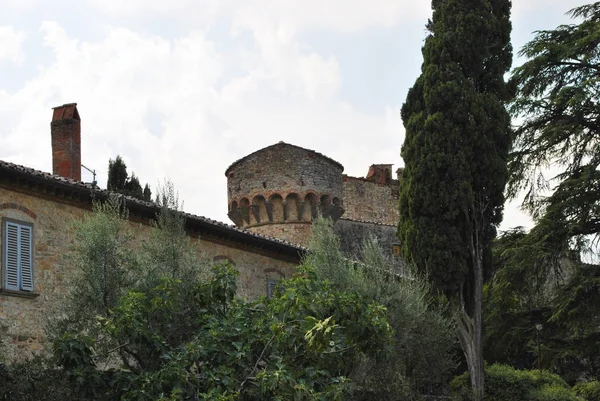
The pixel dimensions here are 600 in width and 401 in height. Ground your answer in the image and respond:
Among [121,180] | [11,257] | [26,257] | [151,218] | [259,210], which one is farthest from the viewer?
[259,210]

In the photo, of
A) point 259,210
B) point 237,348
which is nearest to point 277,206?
point 259,210

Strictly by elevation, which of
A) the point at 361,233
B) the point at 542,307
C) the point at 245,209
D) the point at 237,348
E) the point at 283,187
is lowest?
the point at 237,348

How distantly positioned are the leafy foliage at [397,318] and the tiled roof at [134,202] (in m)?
1.90

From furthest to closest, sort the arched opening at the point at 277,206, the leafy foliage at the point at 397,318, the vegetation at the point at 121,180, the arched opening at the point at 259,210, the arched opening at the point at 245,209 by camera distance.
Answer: the arched opening at the point at 245,209, the arched opening at the point at 259,210, the arched opening at the point at 277,206, the vegetation at the point at 121,180, the leafy foliage at the point at 397,318

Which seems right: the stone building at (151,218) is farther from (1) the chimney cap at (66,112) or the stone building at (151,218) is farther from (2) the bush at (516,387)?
(2) the bush at (516,387)

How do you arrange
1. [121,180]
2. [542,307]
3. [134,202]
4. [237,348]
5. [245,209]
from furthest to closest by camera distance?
[245,209] < [121,180] < [542,307] < [134,202] < [237,348]

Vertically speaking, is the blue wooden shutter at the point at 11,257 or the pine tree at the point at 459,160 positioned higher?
the pine tree at the point at 459,160

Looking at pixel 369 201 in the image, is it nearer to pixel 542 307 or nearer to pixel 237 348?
pixel 542 307

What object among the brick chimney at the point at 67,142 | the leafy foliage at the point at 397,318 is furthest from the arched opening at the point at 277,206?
the leafy foliage at the point at 397,318

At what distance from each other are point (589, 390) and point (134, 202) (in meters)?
13.5

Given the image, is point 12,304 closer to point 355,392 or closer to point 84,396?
point 84,396

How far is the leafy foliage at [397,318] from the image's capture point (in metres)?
22.0

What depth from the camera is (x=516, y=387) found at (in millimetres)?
27500

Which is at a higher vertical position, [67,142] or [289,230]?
[67,142]
